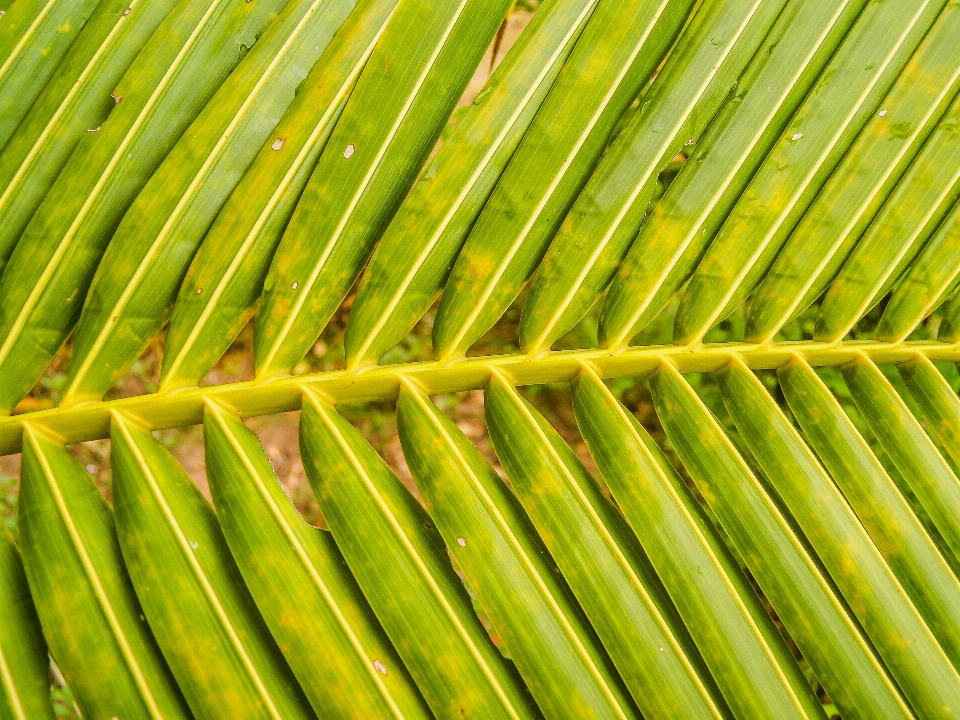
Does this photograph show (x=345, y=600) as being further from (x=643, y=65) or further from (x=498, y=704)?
(x=643, y=65)

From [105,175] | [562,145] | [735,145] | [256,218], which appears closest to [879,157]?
[735,145]

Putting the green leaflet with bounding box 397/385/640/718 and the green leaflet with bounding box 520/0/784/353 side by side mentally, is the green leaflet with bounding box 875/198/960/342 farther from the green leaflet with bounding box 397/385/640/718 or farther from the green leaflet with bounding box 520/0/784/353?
the green leaflet with bounding box 397/385/640/718

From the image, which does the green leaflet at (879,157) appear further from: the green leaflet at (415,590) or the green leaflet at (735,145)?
the green leaflet at (415,590)

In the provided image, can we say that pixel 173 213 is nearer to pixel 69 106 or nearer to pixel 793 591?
pixel 69 106

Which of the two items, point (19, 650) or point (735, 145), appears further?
point (735, 145)

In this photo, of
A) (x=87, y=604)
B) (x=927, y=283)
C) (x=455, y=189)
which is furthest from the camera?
(x=927, y=283)

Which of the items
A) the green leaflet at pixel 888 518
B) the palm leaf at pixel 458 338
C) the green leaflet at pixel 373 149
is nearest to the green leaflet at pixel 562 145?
the palm leaf at pixel 458 338

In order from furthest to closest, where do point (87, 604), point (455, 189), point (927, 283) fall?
point (927, 283) < point (455, 189) < point (87, 604)
